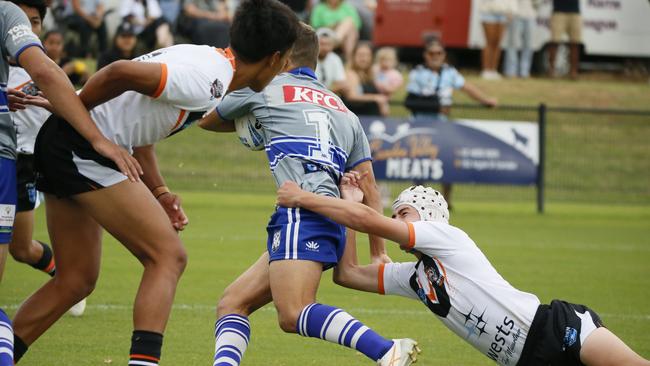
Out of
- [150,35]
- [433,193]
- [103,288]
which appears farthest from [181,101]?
[150,35]

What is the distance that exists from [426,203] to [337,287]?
14.8 ft

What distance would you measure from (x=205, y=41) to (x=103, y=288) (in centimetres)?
1201

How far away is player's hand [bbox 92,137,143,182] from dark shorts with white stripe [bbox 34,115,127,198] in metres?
0.10

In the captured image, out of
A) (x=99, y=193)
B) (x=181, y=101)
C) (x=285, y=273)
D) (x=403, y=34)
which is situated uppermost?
(x=181, y=101)

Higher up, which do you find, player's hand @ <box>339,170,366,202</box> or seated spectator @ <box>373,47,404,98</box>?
player's hand @ <box>339,170,366,202</box>

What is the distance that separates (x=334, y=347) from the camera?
25.5 feet

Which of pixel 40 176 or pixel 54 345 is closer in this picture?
pixel 40 176

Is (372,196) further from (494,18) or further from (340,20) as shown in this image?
(494,18)

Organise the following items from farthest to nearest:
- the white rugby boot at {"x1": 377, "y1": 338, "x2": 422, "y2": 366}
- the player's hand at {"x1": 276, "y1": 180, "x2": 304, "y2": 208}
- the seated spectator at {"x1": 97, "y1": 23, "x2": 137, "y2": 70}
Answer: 1. the seated spectator at {"x1": 97, "y1": 23, "x2": 137, "y2": 70}
2. the player's hand at {"x1": 276, "y1": 180, "x2": 304, "y2": 208}
3. the white rugby boot at {"x1": 377, "y1": 338, "x2": 422, "y2": 366}

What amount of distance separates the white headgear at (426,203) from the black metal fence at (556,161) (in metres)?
12.1

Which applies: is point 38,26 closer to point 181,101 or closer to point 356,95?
point 181,101

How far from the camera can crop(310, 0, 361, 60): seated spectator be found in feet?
67.4

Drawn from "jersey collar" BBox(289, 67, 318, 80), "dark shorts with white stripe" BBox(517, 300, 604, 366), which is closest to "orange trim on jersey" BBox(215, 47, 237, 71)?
"jersey collar" BBox(289, 67, 318, 80)

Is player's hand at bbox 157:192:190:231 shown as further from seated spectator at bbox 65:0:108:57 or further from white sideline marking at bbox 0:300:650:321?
seated spectator at bbox 65:0:108:57
